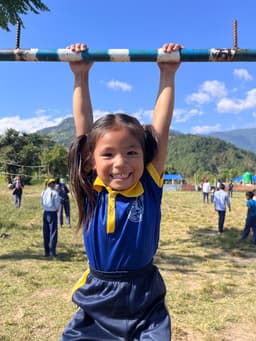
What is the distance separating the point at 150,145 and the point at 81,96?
580 millimetres

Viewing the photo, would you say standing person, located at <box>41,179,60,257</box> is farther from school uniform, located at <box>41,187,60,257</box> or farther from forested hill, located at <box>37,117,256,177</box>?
forested hill, located at <box>37,117,256,177</box>

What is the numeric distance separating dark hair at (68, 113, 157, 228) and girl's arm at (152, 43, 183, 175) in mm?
51

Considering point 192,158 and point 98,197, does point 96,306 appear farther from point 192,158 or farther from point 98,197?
point 192,158

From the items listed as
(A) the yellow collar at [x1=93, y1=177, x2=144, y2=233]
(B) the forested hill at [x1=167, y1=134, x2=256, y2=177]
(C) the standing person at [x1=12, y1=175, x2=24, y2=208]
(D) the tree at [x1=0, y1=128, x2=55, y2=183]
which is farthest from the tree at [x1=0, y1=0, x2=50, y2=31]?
(B) the forested hill at [x1=167, y1=134, x2=256, y2=177]

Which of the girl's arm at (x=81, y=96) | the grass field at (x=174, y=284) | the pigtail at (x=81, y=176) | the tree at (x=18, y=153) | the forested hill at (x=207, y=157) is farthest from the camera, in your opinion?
the forested hill at (x=207, y=157)

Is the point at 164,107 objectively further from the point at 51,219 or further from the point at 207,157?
the point at 207,157

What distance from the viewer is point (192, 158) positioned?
418 feet

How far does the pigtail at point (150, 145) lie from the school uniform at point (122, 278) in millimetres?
175

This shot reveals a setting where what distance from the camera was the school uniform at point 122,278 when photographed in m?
1.83

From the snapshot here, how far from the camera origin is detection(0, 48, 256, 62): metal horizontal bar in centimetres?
221

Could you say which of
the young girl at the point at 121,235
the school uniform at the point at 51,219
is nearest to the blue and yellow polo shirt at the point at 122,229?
the young girl at the point at 121,235

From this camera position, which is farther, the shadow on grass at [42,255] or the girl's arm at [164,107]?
the shadow on grass at [42,255]

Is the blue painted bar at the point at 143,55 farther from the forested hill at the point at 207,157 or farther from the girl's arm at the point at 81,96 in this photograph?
the forested hill at the point at 207,157

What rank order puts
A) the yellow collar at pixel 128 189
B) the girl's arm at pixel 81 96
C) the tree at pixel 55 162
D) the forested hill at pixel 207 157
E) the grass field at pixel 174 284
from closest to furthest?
the yellow collar at pixel 128 189 → the girl's arm at pixel 81 96 → the grass field at pixel 174 284 → the tree at pixel 55 162 → the forested hill at pixel 207 157
